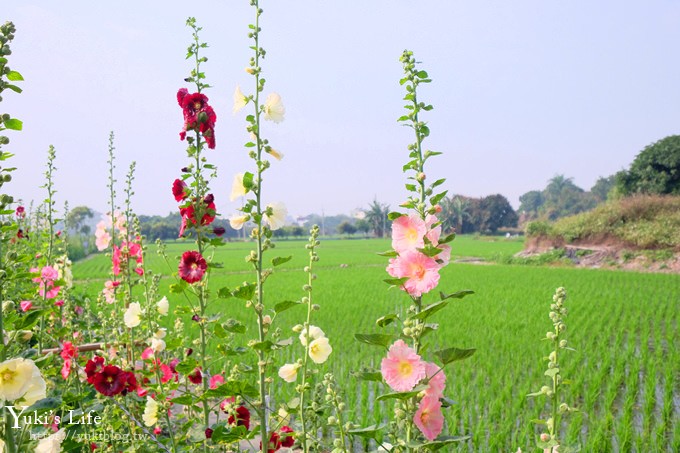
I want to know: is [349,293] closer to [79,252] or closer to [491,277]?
[491,277]

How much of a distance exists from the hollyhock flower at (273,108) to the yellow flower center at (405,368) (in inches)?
34.8

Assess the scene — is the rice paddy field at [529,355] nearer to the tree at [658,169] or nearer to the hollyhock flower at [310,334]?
the hollyhock flower at [310,334]

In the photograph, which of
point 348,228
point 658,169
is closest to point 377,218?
point 348,228

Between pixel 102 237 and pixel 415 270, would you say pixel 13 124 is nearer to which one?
pixel 415 270

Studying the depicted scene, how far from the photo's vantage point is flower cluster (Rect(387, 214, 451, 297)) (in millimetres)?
1123

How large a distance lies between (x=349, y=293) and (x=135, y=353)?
8.92 metres

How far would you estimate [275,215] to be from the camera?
156 cm

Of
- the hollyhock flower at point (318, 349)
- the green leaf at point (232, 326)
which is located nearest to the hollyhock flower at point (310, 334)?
the hollyhock flower at point (318, 349)

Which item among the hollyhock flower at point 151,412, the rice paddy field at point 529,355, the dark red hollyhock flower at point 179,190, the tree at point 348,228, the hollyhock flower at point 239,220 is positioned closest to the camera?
the hollyhock flower at point 239,220

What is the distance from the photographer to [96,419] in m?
2.15

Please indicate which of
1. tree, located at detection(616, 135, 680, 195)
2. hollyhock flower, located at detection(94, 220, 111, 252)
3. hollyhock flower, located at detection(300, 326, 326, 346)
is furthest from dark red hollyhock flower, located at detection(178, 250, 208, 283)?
tree, located at detection(616, 135, 680, 195)

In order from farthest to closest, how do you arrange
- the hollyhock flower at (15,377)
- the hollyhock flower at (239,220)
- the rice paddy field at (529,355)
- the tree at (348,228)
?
the tree at (348,228) < the rice paddy field at (529,355) < the hollyhock flower at (239,220) < the hollyhock flower at (15,377)

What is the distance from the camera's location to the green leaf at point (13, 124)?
112 centimetres

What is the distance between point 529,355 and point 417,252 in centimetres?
559
